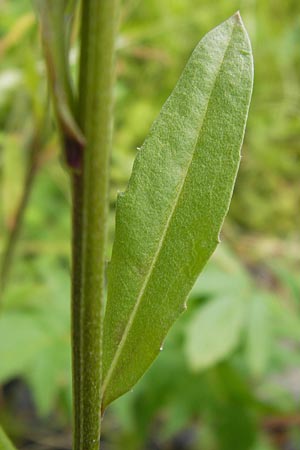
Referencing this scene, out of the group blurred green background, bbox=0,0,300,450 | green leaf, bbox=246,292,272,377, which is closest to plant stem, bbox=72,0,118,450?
blurred green background, bbox=0,0,300,450

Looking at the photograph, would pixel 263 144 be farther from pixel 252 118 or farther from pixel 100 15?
pixel 100 15

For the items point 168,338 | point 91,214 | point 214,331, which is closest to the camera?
point 91,214

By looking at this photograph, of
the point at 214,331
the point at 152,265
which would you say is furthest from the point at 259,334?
the point at 152,265

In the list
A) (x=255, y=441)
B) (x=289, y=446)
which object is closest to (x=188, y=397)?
(x=255, y=441)

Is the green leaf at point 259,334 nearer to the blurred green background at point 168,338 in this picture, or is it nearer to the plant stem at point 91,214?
the blurred green background at point 168,338

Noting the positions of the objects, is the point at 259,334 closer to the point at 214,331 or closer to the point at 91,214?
the point at 214,331

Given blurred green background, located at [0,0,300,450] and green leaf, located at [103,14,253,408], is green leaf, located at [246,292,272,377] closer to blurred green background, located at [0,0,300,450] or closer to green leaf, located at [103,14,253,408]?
blurred green background, located at [0,0,300,450]
